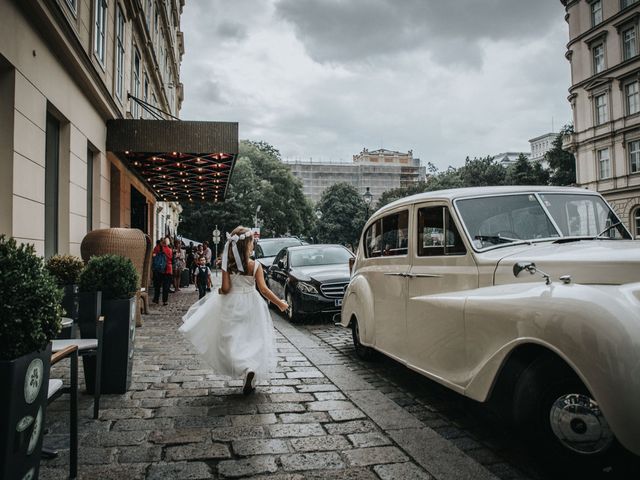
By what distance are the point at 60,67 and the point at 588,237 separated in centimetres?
917

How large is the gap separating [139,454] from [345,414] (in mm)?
1674

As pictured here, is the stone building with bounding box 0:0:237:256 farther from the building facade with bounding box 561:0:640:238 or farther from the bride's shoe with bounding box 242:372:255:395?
the building facade with bounding box 561:0:640:238

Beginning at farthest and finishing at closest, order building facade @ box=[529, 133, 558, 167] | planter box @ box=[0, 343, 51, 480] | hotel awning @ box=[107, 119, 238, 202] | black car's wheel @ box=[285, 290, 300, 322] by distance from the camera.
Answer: building facade @ box=[529, 133, 558, 167], hotel awning @ box=[107, 119, 238, 202], black car's wheel @ box=[285, 290, 300, 322], planter box @ box=[0, 343, 51, 480]

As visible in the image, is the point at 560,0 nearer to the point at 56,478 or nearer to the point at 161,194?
the point at 161,194

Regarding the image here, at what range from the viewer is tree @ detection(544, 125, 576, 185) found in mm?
48344

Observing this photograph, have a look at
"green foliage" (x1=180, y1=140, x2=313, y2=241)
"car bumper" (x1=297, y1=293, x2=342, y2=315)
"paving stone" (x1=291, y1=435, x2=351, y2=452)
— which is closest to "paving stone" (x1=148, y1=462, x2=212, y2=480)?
"paving stone" (x1=291, y1=435, x2=351, y2=452)

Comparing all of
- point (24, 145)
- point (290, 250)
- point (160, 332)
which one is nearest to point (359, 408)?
point (160, 332)

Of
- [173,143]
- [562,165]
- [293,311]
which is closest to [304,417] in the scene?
[293,311]

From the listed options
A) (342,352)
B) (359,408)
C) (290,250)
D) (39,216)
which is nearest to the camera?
(359,408)

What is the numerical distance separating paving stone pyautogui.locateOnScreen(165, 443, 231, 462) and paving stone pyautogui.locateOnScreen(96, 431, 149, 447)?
1.02ft

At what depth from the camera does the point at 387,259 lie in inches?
216

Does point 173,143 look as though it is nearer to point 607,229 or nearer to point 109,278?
point 109,278

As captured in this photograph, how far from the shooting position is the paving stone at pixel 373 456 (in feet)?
10.6

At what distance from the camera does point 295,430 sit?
3.84 m
